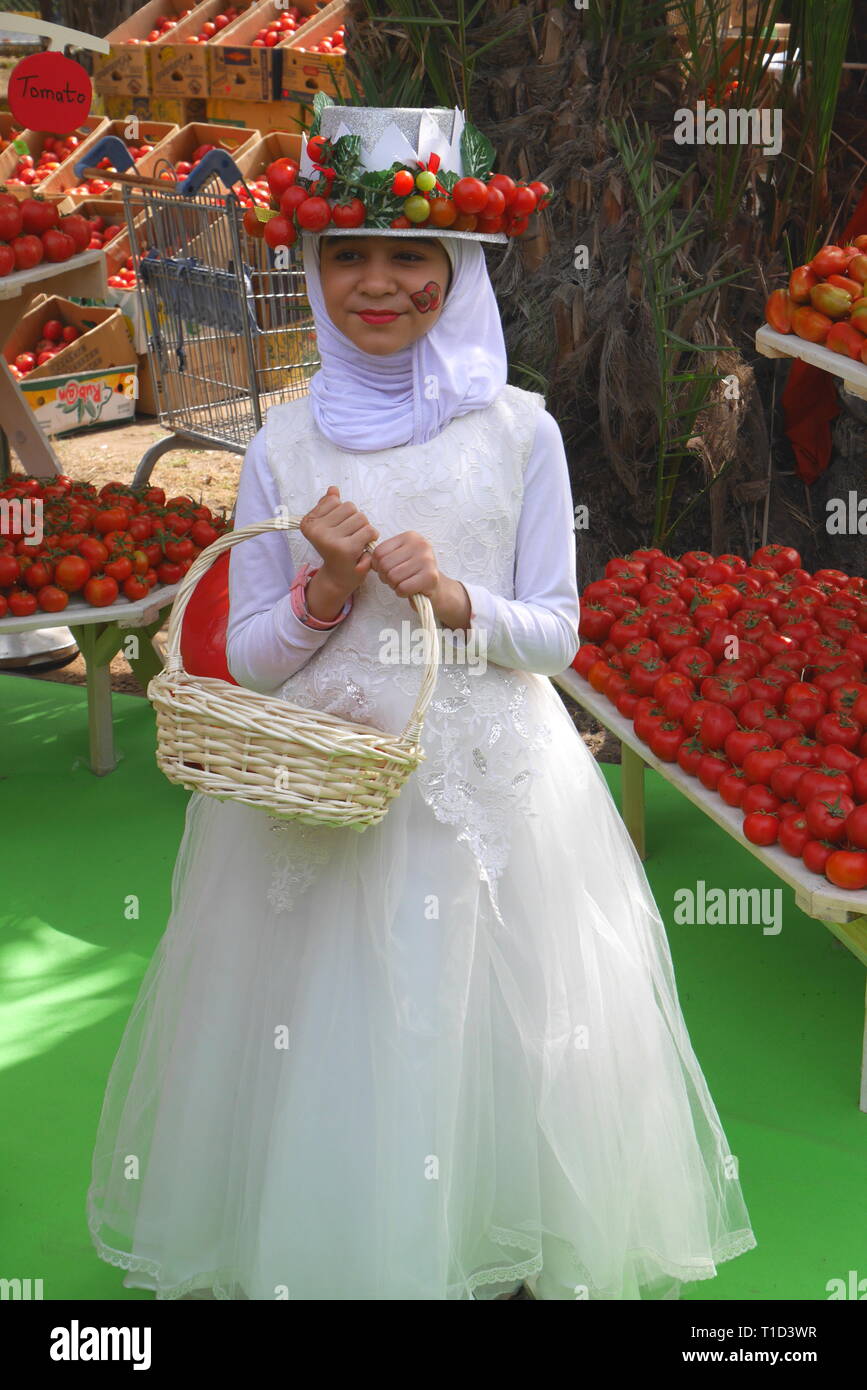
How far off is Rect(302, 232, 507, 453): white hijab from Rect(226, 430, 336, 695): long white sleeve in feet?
0.45

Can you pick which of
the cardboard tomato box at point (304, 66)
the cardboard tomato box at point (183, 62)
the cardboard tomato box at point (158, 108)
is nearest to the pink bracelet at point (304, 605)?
the cardboard tomato box at point (304, 66)

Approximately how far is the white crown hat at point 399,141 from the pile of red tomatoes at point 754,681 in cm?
145

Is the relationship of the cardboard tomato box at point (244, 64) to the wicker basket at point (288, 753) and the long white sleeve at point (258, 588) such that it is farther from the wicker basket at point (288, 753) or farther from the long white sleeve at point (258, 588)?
the wicker basket at point (288, 753)

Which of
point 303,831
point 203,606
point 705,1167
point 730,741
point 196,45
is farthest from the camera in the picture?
point 196,45

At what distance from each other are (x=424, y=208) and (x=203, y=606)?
208 centimetres

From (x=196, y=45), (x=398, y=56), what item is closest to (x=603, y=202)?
(x=398, y=56)

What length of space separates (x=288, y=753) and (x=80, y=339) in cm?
728

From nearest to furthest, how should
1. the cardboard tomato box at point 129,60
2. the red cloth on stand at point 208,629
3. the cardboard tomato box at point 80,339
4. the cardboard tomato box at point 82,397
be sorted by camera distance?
1. the red cloth on stand at point 208,629
2. the cardboard tomato box at point 82,397
3. the cardboard tomato box at point 80,339
4. the cardboard tomato box at point 129,60

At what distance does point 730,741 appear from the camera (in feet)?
10.7

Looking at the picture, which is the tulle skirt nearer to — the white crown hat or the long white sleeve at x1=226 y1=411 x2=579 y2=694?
the long white sleeve at x1=226 y1=411 x2=579 y2=694

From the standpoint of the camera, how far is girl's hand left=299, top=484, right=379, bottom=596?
1.85m

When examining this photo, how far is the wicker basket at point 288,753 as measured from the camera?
1777mm
